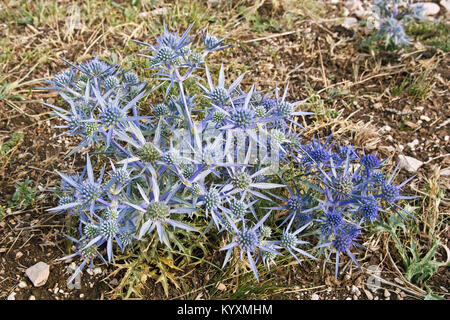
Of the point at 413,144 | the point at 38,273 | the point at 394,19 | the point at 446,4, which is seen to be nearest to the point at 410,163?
the point at 413,144

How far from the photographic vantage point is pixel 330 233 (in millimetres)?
2340

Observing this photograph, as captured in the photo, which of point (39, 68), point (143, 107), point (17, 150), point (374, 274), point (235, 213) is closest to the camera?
point (235, 213)

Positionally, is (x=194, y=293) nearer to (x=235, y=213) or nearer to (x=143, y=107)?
(x=235, y=213)

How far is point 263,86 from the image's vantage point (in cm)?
370

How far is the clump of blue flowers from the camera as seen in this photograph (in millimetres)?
3729

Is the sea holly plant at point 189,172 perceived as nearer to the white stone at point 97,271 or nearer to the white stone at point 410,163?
the white stone at point 97,271

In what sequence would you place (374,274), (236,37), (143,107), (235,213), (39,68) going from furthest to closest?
(236,37)
(39,68)
(143,107)
(374,274)
(235,213)

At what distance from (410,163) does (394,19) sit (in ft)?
4.70

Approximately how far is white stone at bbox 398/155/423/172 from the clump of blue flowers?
3.88 ft

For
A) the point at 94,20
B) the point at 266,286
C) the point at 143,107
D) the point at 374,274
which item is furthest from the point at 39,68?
the point at 374,274

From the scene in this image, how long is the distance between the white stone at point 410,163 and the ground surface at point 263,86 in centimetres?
4

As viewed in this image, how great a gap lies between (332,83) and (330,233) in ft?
6.01

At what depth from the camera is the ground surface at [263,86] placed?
101 inches

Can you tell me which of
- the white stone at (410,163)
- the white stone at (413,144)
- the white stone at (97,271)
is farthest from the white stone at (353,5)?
the white stone at (97,271)
